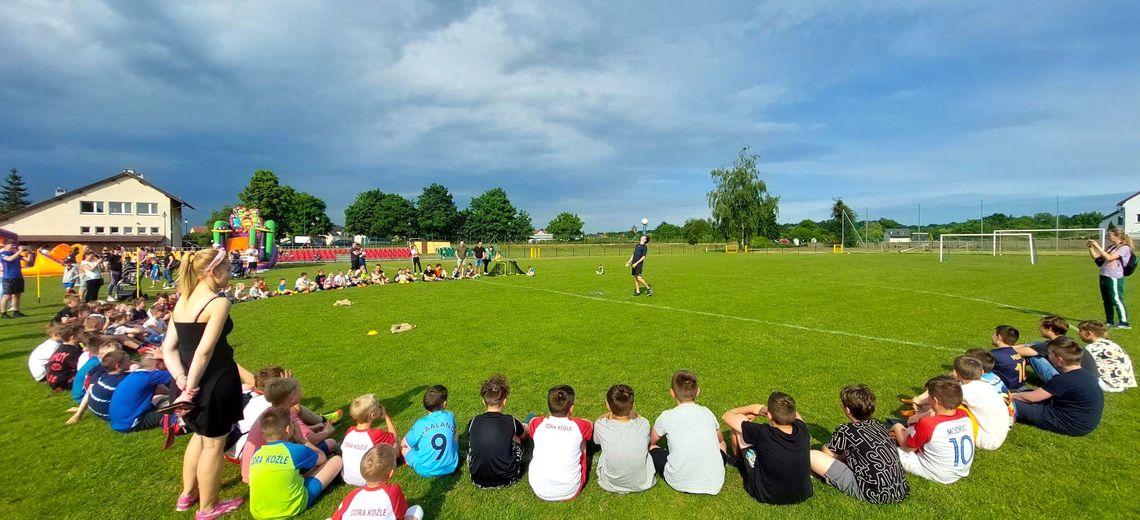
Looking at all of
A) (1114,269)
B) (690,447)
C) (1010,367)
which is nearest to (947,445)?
(690,447)

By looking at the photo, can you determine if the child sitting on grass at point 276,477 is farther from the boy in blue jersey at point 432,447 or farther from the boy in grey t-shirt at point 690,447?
the boy in grey t-shirt at point 690,447

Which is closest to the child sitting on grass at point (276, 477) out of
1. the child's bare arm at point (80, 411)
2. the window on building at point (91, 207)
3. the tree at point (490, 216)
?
the child's bare arm at point (80, 411)

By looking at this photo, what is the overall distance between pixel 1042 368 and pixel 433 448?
745 centimetres

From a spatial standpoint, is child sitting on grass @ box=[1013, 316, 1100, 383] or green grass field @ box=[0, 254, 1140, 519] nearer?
green grass field @ box=[0, 254, 1140, 519]

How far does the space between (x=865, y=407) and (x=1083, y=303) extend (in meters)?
14.7

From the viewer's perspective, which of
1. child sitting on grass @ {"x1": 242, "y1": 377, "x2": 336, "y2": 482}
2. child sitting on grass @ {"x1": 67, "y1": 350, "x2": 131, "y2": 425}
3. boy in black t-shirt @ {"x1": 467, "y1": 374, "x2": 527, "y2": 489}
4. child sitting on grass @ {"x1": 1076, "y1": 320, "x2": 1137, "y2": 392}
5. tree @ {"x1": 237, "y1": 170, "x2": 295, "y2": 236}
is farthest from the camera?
tree @ {"x1": 237, "y1": 170, "x2": 295, "y2": 236}

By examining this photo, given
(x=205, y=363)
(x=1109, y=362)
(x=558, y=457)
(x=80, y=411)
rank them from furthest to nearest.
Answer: (x=1109, y=362)
(x=80, y=411)
(x=558, y=457)
(x=205, y=363)

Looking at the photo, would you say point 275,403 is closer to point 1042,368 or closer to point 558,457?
point 558,457

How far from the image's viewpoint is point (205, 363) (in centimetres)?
326

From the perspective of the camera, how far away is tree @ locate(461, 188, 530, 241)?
312ft

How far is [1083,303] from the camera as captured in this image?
12844 millimetres

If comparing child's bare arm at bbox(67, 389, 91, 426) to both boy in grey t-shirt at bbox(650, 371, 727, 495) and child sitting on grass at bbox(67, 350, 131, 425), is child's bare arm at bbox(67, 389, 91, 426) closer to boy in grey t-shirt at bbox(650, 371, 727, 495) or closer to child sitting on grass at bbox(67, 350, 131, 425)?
child sitting on grass at bbox(67, 350, 131, 425)

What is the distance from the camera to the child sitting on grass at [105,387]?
545 centimetres

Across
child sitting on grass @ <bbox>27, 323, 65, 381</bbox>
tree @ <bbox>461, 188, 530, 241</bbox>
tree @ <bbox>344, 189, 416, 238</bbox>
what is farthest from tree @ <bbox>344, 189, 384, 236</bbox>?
child sitting on grass @ <bbox>27, 323, 65, 381</bbox>
